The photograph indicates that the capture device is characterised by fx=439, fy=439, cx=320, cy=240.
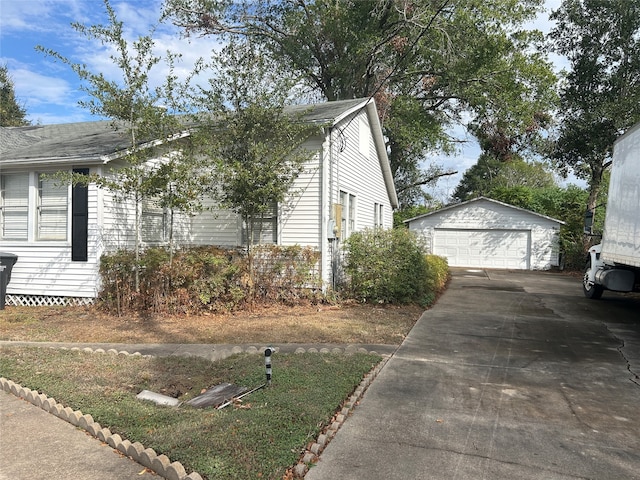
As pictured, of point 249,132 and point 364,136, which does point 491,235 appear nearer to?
point 364,136

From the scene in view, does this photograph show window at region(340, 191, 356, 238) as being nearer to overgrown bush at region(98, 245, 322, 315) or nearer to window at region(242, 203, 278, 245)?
window at region(242, 203, 278, 245)

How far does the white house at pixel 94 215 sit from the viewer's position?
9.83 meters

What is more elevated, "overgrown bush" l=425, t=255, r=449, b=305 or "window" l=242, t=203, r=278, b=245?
"window" l=242, t=203, r=278, b=245

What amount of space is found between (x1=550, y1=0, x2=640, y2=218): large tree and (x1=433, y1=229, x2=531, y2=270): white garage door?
157 inches

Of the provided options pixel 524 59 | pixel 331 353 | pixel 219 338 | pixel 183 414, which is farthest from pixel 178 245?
pixel 524 59

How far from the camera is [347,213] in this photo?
13188 millimetres

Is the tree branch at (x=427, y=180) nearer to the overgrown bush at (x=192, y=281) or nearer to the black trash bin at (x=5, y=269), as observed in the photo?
the overgrown bush at (x=192, y=281)

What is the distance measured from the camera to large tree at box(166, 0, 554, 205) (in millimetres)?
20188

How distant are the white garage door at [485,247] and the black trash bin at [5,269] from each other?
20395mm

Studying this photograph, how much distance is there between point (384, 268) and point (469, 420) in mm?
6674

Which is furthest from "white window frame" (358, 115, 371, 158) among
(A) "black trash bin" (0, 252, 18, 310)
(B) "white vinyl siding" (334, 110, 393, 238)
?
(A) "black trash bin" (0, 252, 18, 310)

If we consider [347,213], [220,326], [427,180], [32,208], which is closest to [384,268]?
[347,213]

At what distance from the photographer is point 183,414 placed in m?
4.04

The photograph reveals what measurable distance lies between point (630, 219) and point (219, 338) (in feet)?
24.8
